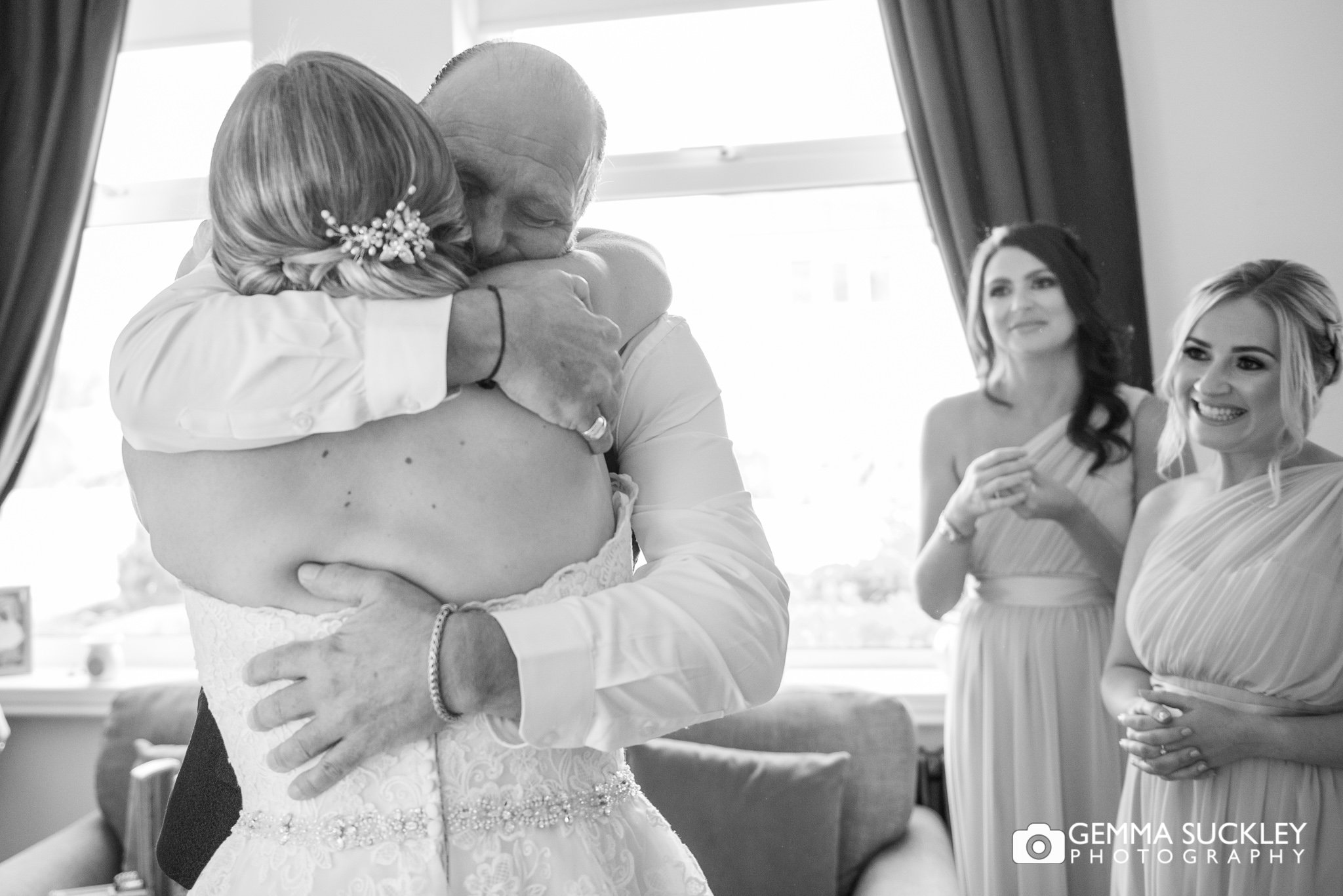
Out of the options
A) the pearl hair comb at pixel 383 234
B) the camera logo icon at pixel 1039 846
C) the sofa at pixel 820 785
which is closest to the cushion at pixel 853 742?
the sofa at pixel 820 785

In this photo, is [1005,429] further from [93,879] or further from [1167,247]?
[93,879]

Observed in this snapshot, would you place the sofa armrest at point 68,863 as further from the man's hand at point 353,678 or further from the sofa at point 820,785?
the man's hand at point 353,678

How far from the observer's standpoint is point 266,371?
928 mm

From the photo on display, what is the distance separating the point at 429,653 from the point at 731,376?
3066 millimetres

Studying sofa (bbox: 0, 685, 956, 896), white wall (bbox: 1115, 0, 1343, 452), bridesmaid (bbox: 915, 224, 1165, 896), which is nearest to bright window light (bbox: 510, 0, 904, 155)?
white wall (bbox: 1115, 0, 1343, 452)

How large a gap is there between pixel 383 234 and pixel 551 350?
0.17m

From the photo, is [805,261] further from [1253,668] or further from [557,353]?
[557,353]

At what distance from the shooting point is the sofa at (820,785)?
2891 millimetres

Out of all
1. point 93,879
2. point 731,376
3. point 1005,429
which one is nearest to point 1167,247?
point 1005,429

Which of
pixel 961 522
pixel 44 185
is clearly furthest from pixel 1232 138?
pixel 44 185

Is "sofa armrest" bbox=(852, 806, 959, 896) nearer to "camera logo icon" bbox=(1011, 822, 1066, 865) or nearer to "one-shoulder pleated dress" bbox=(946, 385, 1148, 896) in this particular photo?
"one-shoulder pleated dress" bbox=(946, 385, 1148, 896)

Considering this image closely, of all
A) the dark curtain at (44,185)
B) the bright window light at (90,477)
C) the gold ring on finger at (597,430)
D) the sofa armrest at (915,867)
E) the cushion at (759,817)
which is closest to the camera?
the gold ring on finger at (597,430)

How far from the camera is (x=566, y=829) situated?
1076 mm

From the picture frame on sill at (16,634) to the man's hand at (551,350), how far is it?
3.59 m
